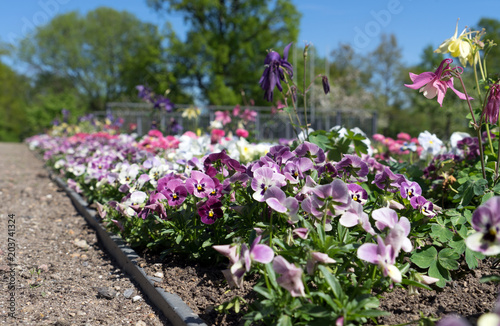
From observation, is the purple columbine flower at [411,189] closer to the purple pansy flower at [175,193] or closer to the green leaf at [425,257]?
the green leaf at [425,257]

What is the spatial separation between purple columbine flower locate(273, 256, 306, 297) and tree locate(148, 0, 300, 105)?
2353 cm

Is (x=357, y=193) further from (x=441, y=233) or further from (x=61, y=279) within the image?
(x=61, y=279)

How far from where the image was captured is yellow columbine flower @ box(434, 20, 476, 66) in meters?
1.93

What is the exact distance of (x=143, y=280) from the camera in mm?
2350

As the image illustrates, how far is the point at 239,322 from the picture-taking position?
5.78 ft

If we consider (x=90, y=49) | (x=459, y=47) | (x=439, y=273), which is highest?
(x=90, y=49)

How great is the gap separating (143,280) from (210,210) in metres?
0.65

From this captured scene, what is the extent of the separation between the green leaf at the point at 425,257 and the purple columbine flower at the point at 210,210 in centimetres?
92

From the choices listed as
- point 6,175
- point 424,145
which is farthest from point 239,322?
point 6,175

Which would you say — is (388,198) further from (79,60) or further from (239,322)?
(79,60)

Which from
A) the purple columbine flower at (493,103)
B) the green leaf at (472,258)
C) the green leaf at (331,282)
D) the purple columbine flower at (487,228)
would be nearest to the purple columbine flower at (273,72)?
the purple columbine flower at (493,103)

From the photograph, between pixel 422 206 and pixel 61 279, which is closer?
pixel 422 206

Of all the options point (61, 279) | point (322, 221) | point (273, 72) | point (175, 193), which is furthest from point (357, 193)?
point (61, 279)

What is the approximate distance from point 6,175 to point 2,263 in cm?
470
